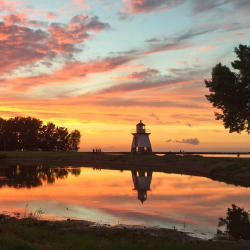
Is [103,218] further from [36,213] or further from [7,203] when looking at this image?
[7,203]

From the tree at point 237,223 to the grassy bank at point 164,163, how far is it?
1817cm

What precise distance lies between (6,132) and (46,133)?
14475 mm

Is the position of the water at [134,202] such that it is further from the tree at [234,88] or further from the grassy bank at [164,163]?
the tree at [234,88]

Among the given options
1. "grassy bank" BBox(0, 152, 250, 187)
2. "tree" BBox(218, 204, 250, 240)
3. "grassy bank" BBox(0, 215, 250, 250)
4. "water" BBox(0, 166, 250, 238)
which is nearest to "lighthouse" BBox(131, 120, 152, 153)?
"grassy bank" BBox(0, 152, 250, 187)

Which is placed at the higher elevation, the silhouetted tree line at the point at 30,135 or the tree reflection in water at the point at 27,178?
the silhouetted tree line at the point at 30,135

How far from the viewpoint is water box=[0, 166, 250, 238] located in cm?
2459

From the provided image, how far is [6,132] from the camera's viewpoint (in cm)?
13338

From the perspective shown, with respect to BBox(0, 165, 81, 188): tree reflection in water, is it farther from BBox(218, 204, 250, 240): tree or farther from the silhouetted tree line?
the silhouetted tree line

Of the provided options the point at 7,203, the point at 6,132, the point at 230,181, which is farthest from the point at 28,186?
the point at 6,132

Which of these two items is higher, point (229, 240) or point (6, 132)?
point (6, 132)

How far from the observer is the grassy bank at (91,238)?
1558 cm

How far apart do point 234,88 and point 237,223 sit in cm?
3416

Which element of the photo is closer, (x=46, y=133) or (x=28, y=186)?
(x=28, y=186)

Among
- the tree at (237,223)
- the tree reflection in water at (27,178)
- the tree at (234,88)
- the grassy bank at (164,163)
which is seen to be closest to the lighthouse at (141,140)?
the grassy bank at (164,163)
